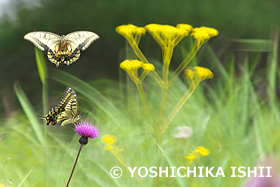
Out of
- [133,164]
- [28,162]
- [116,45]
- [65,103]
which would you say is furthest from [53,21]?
[65,103]

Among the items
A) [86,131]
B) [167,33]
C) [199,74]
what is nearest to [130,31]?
[167,33]

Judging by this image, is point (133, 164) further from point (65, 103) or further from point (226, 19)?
point (226, 19)

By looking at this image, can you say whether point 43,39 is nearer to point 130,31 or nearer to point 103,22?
point 130,31

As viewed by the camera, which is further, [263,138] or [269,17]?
[269,17]

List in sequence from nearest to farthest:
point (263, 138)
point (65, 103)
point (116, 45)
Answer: point (65, 103), point (263, 138), point (116, 45)

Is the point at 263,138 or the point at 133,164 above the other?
the point at 263,138

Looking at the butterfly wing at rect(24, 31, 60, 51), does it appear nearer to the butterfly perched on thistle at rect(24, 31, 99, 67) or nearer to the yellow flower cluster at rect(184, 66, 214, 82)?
the butterfly perched on thistle at rect(24, 31, 99, 67)

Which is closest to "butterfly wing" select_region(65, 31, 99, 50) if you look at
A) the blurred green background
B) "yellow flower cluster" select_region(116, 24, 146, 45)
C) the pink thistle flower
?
"yellow flower cluster" select_region(116, 24, 146, 45)

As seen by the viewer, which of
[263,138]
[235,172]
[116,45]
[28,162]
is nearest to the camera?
[235,172]
